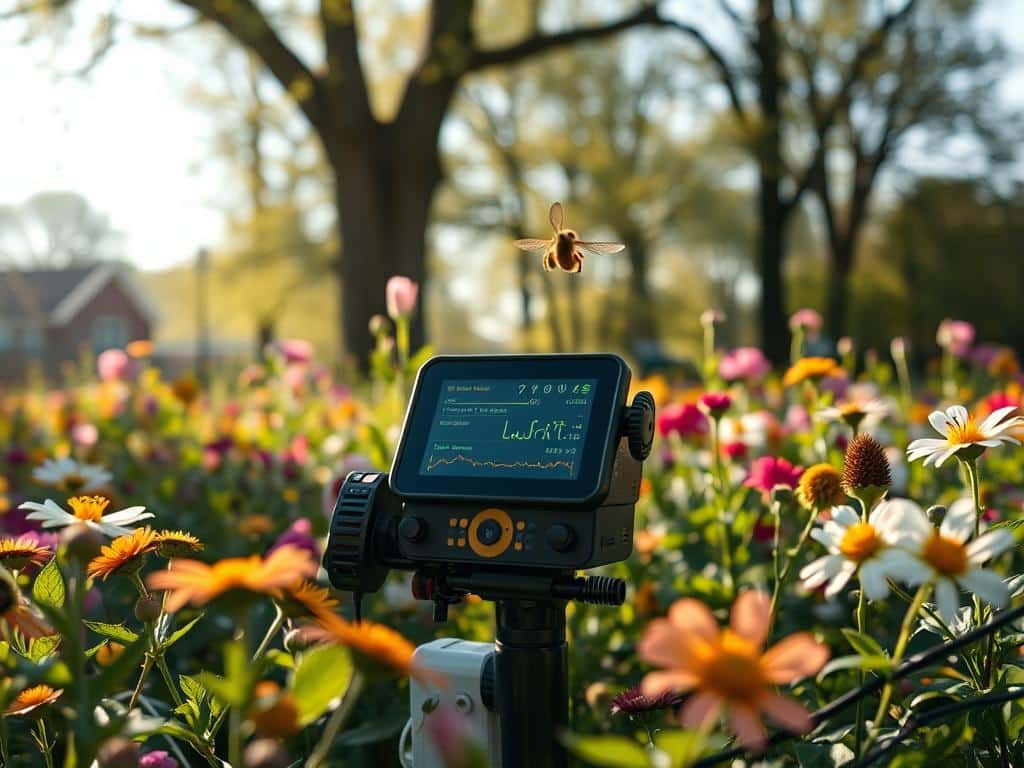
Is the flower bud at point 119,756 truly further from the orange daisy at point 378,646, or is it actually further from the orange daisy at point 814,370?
the orange daisy at point 814,370

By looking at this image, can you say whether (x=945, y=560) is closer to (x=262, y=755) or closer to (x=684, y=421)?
(x=262, y=755)

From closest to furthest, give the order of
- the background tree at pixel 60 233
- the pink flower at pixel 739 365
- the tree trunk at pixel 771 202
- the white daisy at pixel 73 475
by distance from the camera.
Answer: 1. the white daisy at pixel 73 475
2. the pink flower at pixel 739 365
3. the tree trunk at pixel 771 202
4. the background tree at pixel 60 233

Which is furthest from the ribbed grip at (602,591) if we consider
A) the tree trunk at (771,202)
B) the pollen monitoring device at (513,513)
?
the tree trunk at (771,202)

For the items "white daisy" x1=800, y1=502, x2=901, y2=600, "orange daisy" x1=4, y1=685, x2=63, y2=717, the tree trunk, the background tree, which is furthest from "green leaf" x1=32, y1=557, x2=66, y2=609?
the background tree

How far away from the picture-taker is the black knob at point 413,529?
1008 mm

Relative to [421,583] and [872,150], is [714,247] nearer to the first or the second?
[872,150]

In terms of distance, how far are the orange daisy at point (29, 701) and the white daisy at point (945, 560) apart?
652mm

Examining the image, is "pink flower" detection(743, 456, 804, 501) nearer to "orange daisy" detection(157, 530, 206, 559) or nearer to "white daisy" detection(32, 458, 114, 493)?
"orange daisy" detection(157, 530, 206, 559)

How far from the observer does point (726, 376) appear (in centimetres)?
228

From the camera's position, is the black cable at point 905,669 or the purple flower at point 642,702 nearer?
the black cable at point 905,669

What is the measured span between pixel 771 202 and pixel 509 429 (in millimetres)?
8622

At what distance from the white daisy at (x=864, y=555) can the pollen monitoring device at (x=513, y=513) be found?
0.22m

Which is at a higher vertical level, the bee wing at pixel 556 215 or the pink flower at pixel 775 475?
the bee wing at pixel 556 215

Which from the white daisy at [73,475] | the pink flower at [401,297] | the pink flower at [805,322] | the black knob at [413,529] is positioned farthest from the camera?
the pink flower at [805,322]
